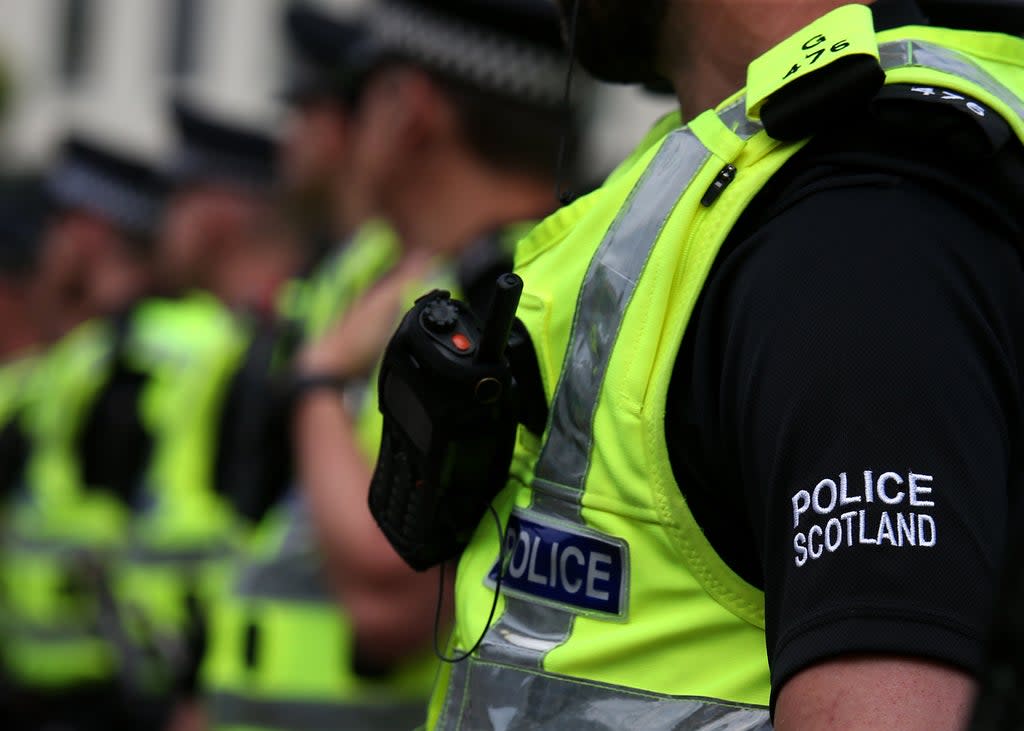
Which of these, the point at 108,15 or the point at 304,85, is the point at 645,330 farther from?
the point at 108,15

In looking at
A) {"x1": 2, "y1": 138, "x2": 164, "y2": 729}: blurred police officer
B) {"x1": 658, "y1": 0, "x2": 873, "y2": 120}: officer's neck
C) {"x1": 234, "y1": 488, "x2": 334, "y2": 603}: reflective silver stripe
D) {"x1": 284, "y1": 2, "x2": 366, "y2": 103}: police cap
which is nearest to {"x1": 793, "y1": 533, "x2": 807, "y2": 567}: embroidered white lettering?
{"x1": 658, "y1": 0, "x2": 873, "y2": 120}: officer's neck

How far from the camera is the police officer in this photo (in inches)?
41.2

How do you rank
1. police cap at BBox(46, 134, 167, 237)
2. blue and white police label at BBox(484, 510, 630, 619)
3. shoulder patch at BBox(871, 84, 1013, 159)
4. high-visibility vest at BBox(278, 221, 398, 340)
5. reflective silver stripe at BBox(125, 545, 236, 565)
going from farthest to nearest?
1. police cap at BBox(46, 134, 167, 237)
2. reflective silver stripe at BBox(125, 545, 236, 565)
3. high-visibility vest at BBox(278, 221, 398, 340)
4. blue and white police label at BBox(484, 510, 630, 619)
5. shoulder patch at BBox(871, 84, 1013, 159)

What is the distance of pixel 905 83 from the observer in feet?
3.98

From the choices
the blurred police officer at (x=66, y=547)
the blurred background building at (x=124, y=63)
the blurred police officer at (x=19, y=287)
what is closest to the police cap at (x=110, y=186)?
the blurred police officer at (x=66, y=547)

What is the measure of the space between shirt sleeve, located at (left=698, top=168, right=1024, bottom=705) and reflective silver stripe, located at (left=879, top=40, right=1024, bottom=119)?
0.41 ft

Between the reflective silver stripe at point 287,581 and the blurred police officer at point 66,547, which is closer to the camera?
the reflective silver stripe at point 287,581

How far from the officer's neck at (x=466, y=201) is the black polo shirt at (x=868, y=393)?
65.9 inches

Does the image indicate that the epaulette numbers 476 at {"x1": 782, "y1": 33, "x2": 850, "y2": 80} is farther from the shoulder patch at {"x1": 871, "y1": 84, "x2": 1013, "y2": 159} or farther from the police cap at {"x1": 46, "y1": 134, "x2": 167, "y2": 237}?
the police cap at {"x1": 46, "y1": 134, "x2": 167, "y2": 237}

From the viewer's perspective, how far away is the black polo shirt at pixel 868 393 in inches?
40.9

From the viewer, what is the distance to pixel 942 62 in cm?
125

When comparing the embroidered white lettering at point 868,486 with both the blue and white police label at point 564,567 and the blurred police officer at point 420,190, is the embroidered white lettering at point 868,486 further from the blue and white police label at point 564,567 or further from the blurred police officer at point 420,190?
the blurred police officer at point 420,190

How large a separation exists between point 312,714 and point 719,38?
5.87 feet

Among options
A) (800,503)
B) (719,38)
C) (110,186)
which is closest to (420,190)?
(719,38)
